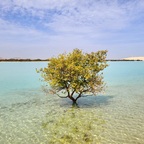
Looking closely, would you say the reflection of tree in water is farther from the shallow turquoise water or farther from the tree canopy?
the tree canopy

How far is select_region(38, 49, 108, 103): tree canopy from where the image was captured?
67.0 ft

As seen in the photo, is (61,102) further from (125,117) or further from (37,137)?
(37,137)

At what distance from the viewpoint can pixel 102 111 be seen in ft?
64.4

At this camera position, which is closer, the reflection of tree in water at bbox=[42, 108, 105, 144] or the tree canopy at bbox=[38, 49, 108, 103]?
the reflection of tree in water at bbox=[42, 108, 105, 144]

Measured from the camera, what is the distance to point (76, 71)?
20.4 meters

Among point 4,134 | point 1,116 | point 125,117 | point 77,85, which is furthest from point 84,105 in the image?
point 4,134

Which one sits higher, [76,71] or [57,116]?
[76,71]

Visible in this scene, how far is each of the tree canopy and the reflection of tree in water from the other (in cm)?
269

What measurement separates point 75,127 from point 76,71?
6.37 metres

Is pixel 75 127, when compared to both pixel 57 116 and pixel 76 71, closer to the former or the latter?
pixel 57 116

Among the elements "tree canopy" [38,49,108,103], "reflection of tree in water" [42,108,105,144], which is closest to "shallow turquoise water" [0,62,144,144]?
"reflection of tree in water" [42,108,105,144]

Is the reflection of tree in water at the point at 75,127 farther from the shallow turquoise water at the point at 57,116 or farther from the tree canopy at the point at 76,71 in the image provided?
the tree canopy at the point at 76,71

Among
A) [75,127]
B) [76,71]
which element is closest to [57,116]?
[75,127]

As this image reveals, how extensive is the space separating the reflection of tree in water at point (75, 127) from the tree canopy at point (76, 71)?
2692 millimetres
